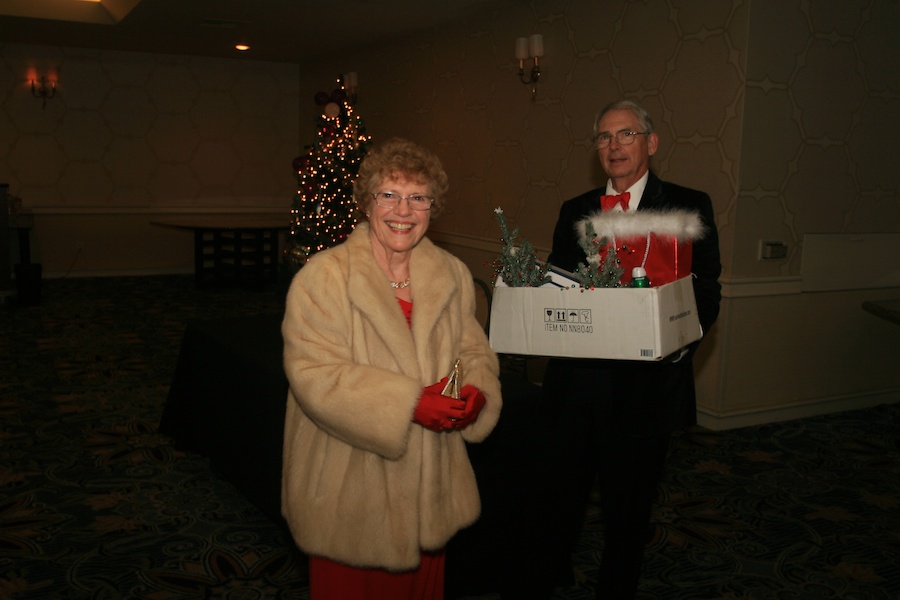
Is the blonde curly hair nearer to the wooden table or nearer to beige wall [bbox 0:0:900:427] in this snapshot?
beige wall [bbox 0:0:900:427]

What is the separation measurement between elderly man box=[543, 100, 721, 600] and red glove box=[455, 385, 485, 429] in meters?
0.53

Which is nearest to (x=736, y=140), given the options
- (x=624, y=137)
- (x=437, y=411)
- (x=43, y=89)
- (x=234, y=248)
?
(x=624, y=137)

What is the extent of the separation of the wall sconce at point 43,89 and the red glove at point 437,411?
915 centimetres

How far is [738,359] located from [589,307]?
9.86 feet

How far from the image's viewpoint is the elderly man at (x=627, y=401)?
7.49 feet

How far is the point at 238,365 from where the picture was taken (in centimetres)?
351

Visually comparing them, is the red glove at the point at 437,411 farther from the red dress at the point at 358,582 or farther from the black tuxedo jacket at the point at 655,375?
the black tuxedo jacket at the point at 655,375

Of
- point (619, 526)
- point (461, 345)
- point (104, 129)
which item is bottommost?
point (619, 526)

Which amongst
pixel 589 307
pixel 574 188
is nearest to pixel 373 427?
pixel 589 307

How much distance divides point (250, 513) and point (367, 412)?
1.98 meters

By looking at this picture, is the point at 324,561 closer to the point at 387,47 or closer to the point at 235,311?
the point at 235,311

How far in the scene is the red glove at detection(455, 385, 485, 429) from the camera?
5.94ft

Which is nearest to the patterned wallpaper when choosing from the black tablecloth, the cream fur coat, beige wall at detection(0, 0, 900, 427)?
beige wall at detection(0, 0, 900, 427)

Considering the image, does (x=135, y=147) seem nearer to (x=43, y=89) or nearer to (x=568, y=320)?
(x=43, y=89)
